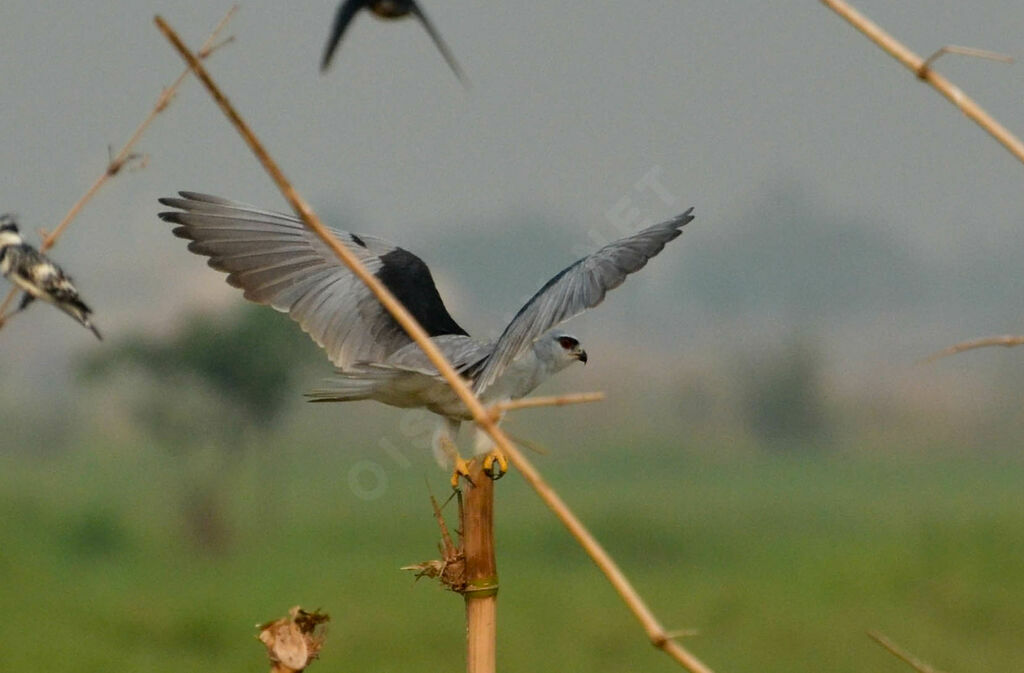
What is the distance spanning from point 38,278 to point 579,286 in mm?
834

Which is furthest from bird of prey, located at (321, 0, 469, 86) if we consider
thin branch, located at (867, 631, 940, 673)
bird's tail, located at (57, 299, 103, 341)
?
bird's tail, located at (57, 299, 103, 341)

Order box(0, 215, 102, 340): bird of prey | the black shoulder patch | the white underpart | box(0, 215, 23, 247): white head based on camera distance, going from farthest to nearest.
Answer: the black shoulder patch < the white underpart < box(0, 215, 23, 247): white head < box(0, 215, 102, 340): bird of prey

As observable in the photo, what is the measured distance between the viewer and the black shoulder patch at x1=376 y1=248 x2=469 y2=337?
2625 millimetres

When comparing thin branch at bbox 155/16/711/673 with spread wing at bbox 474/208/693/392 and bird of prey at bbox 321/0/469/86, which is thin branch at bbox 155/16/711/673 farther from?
spread wing at bbox 474/208/693/392

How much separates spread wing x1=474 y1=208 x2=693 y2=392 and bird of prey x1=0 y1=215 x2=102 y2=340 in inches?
26.4

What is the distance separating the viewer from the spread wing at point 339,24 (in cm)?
75

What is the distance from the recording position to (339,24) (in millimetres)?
762

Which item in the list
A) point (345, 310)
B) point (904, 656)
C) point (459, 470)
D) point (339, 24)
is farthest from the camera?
point (345, 310)

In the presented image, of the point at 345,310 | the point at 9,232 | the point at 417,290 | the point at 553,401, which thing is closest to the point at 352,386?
the point at 345,310

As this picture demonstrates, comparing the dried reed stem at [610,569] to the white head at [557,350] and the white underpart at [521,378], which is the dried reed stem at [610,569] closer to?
the white underpart at [521,378]

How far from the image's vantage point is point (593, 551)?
0.84m

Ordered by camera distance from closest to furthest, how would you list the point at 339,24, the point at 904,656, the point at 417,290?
1. the point at 339,24
2. the point at 904,656
3. the point at 417,290

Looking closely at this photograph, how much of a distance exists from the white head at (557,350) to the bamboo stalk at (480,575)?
2.94 ft

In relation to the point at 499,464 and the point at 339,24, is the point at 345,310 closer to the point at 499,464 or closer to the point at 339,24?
the point at 499,464
